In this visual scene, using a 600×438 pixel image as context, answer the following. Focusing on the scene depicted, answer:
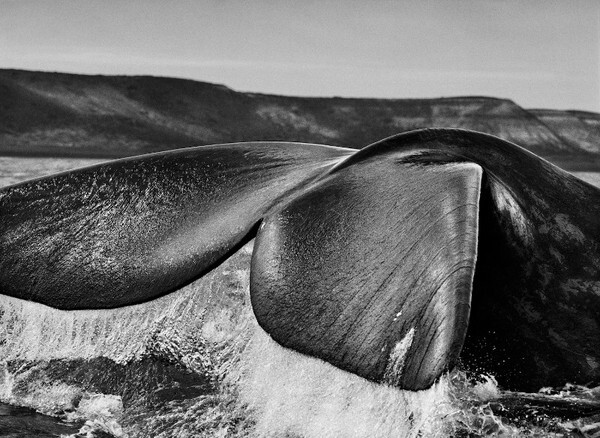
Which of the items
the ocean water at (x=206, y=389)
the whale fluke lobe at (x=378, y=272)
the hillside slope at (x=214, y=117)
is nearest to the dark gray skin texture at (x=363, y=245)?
the whale fluke lobe at (x=378, y=272)

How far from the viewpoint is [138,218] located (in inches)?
179

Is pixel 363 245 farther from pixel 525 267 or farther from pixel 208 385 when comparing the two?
pixel 208 385

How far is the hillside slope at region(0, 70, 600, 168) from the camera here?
939 inches

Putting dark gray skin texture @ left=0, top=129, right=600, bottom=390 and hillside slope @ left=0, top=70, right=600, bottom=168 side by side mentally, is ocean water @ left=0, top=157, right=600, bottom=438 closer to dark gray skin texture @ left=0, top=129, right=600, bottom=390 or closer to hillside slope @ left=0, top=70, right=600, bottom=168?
dark gray skin texture @ left=0, top=129, right=600, bottom=390

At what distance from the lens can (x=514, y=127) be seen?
24.8 m

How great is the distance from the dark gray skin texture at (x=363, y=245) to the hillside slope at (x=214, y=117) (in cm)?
1850

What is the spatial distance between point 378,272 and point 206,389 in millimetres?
1513

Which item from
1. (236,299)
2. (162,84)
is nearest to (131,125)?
(162,84)

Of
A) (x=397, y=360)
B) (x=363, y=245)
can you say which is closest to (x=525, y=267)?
(x=363, y=245)

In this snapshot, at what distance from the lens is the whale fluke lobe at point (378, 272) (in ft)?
11.3

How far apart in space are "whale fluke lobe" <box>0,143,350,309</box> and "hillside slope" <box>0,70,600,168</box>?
60.2 feet

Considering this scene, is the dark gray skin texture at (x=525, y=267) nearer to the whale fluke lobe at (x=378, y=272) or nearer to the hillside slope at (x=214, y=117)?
the whale fluke lobe at (x=378, y=272)

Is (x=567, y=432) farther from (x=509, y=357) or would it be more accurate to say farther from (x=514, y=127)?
(x=514, y=127)

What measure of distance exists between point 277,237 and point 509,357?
3.37 ft
